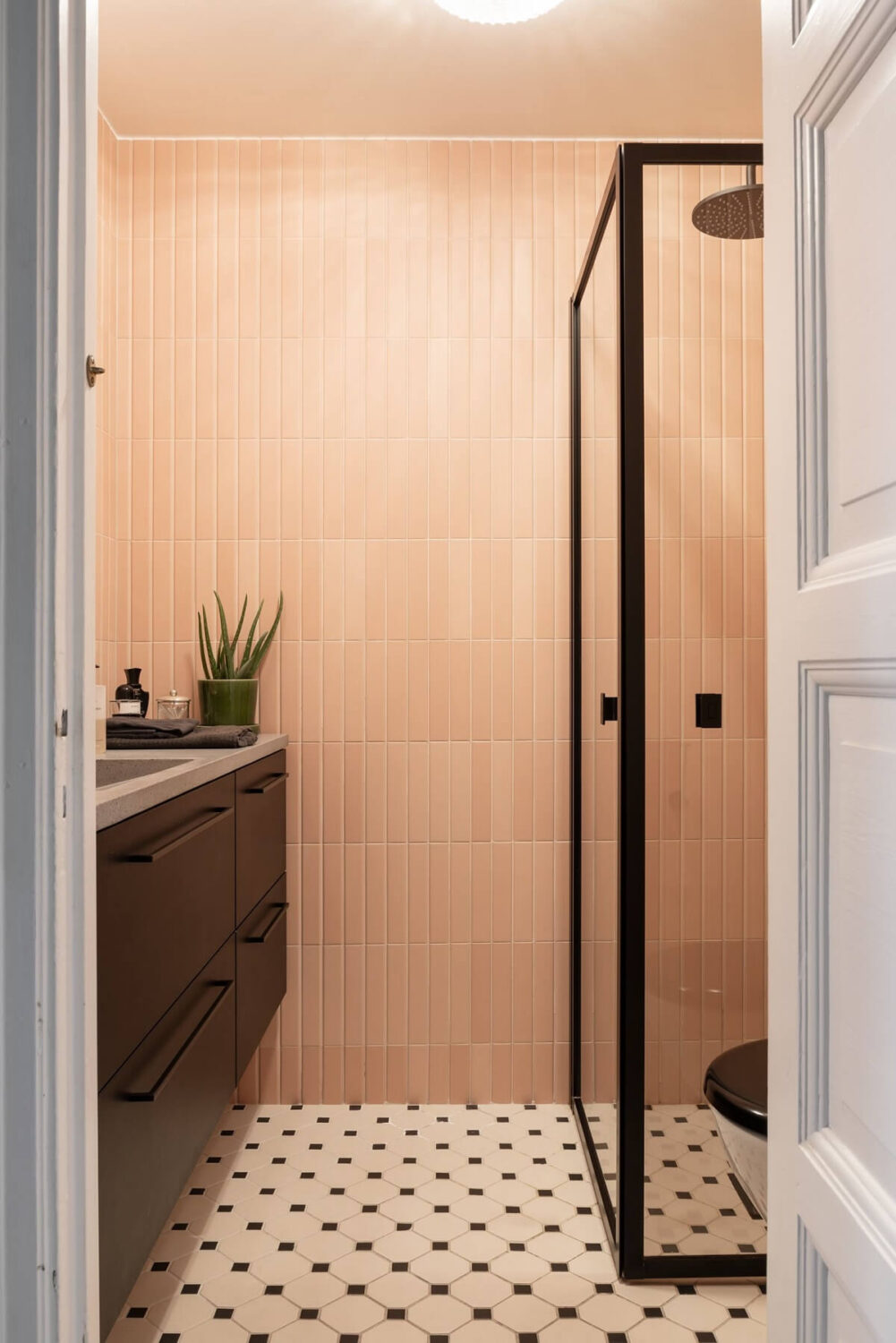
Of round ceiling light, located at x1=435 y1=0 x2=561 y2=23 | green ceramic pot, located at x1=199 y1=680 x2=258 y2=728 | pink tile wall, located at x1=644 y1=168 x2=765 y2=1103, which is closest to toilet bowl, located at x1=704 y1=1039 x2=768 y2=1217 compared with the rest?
pink tile wall, located at x1=644 y1=168 x2=765 y2=1103

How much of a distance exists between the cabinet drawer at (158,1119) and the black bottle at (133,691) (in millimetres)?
721

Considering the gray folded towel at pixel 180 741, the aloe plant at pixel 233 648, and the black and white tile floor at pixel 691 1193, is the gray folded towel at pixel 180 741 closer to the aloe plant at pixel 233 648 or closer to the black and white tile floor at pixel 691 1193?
the aloe plant at pixel 233 648

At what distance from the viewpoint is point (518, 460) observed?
101 inches

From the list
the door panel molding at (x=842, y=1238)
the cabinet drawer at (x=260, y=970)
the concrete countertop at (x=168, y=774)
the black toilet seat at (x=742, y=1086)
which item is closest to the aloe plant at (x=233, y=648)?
the concrete countertop at (x=168, y=774)

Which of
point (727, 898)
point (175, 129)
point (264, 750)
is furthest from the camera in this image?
point (175, 129)

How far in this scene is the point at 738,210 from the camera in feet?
5.26

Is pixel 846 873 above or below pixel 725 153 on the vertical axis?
below

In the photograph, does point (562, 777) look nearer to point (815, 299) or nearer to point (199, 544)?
point (199, 544)

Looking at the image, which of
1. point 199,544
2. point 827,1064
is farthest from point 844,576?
point 199,544

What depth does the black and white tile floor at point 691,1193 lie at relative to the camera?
1.69 meters

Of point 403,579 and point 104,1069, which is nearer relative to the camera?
point 104,1069

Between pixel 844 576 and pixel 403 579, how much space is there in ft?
6.52

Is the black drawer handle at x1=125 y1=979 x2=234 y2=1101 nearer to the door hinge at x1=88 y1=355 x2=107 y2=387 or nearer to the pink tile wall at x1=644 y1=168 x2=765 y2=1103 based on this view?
the pink tile wall at x1=644 y1=168 x2=765 y2=1103

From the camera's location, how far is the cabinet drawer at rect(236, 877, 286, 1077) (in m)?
2.00
